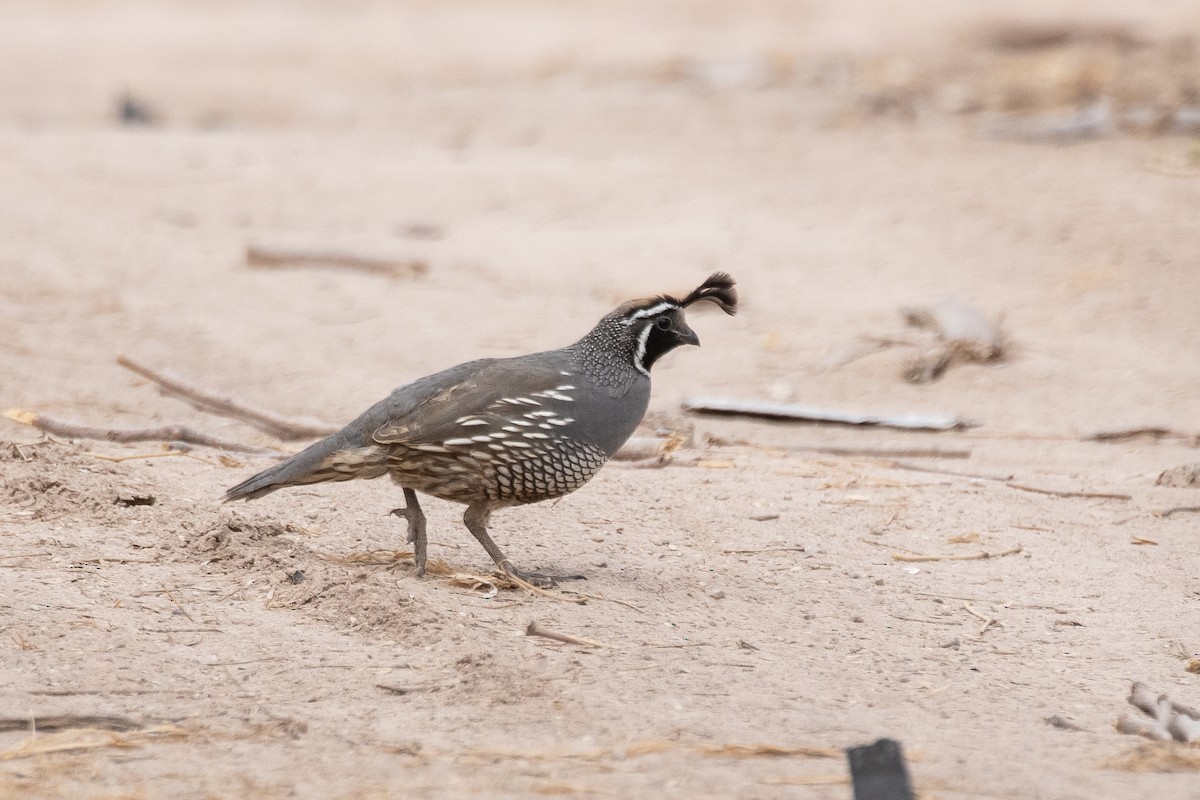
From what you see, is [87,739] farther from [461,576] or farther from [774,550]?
[774,550]

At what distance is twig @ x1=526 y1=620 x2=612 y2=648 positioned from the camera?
16.2 feet

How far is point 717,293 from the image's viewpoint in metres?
6.00

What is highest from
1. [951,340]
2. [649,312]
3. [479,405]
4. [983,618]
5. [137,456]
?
[649,312]

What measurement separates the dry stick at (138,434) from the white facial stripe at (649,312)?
2.03 m

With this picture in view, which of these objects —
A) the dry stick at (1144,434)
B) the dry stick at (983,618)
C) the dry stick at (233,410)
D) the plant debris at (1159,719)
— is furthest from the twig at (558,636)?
the dry stick at (1144,434)

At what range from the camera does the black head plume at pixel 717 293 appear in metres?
5.92

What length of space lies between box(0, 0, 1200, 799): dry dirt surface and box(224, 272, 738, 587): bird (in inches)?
13.3

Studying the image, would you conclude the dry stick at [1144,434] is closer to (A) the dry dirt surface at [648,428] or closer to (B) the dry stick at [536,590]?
(A) the dry dirt surface at [648,428]

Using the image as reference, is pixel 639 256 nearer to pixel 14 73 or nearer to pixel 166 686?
pixel 166 686

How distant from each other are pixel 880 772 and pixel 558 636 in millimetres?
1441

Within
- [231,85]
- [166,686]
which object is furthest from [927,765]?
[231,85]

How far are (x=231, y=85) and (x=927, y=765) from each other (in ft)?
55.6

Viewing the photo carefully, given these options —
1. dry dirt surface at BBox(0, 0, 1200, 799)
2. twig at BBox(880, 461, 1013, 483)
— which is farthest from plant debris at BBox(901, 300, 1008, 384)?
twig at BBox(880, 461, 1013, 483)

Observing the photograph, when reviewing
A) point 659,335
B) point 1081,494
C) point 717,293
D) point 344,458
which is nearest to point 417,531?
point 344,458
